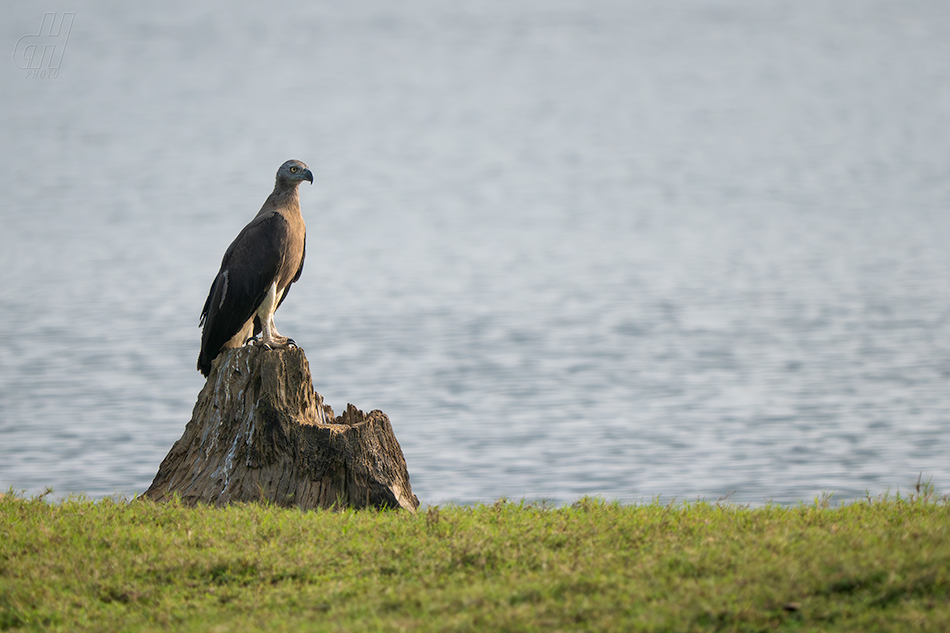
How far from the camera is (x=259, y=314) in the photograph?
387 inches

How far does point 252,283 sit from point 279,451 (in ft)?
5.45

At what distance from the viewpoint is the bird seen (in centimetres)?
937

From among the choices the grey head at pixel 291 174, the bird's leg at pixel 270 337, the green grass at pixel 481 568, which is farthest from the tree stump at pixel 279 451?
the grey head at pixel 291 174

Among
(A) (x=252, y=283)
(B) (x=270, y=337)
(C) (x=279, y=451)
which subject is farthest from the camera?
(B) (x=270, y=337)

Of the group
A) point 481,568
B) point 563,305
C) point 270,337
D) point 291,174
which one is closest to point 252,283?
point 270,337

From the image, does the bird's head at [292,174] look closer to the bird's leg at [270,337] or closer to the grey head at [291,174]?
the grey head at [291,174]

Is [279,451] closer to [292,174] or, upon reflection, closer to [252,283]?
[252,283]

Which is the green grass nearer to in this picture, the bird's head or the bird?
the bird

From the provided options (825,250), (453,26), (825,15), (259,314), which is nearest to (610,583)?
(259,314)

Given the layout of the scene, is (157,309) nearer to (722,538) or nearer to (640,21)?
(722,538)

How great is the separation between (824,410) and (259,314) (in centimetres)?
1227

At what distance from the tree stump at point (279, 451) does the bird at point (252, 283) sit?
665 millimetres

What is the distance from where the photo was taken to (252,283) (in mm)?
9406

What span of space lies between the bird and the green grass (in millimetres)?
1910
